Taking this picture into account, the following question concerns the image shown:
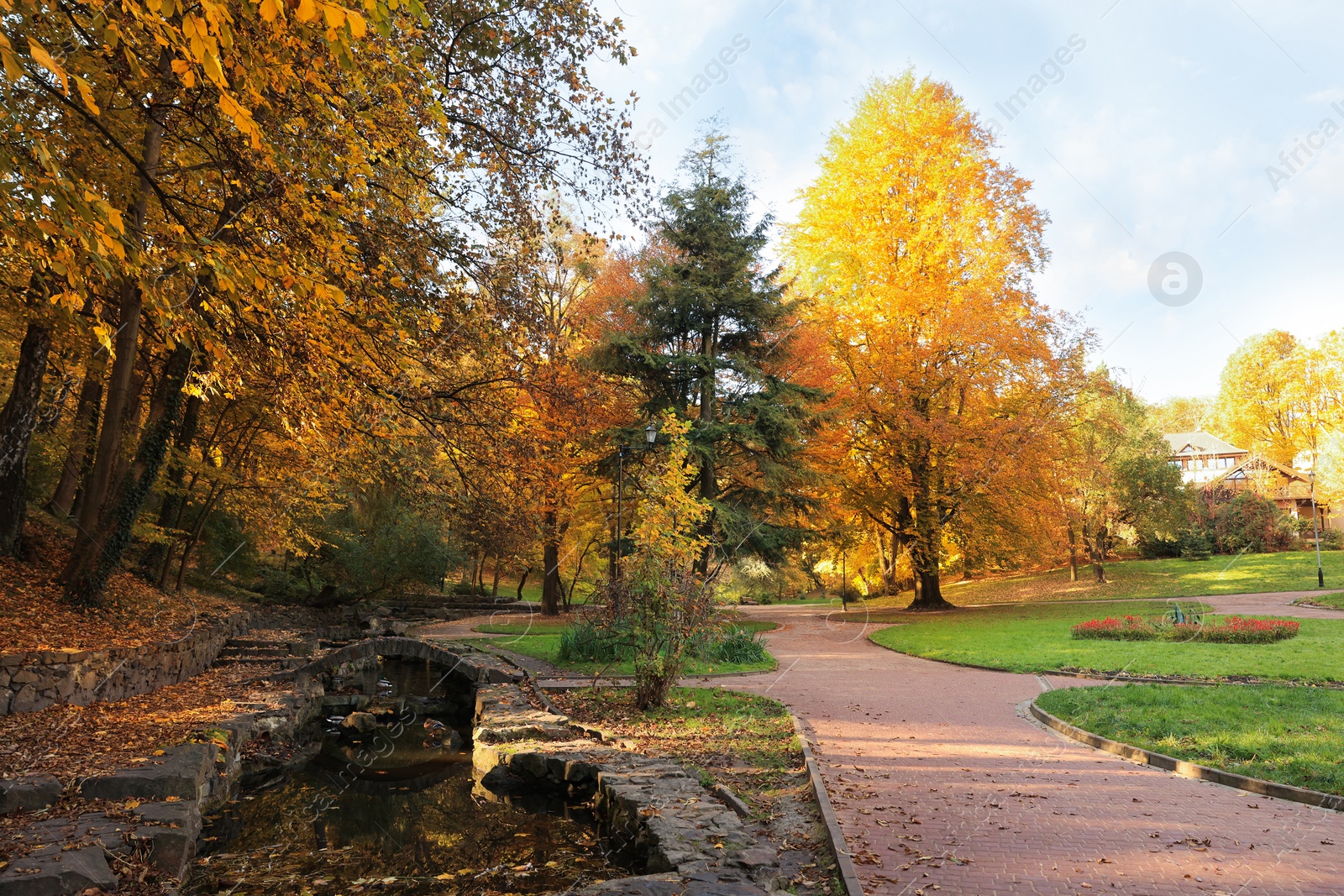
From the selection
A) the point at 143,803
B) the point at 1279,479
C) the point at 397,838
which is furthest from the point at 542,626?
the point at 1279,479

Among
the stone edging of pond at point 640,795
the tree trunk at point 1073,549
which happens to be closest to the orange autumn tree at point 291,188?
the stone edging of pond at point 640,795

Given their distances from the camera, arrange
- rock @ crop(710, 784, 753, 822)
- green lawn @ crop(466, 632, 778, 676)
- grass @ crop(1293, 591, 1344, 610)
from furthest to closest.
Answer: grass @ crop(1293, 591, 1344, 610)
green lawn @ crop(466, 632, 778, 676)
rock @ crop(710, 784, 753, 822)

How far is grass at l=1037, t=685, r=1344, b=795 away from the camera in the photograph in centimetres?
720

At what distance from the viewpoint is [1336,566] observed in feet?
106

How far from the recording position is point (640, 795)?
22.2ft

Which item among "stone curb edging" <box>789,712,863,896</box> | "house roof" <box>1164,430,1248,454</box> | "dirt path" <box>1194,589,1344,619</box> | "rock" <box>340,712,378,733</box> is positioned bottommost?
"rock" <box>340,712,378,733</box>

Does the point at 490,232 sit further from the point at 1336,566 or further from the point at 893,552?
the point at 1336,566

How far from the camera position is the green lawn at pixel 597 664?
1492 centimetres

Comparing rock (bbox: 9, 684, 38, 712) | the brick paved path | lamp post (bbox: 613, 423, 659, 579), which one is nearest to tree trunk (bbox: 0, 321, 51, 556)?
rock (bbox: 9, 684, 38, 712)

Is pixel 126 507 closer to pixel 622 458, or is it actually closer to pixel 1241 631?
pixel 622 458

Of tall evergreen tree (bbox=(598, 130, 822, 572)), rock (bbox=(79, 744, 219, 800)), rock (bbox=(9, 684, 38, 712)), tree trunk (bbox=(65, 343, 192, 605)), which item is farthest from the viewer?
tall evergreen tree (bbox=(598, 130, 822, 572))

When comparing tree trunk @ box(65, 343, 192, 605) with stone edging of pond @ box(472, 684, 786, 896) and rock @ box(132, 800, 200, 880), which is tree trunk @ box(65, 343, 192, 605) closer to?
stone edging of pond @ box(472, 684, 786, 896)

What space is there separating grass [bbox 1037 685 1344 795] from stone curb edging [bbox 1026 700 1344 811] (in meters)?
0.14

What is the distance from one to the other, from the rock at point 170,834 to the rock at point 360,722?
5916mm
